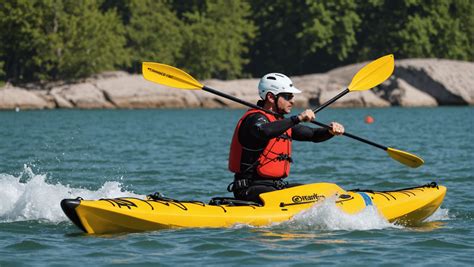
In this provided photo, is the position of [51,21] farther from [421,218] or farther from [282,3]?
[421,218]

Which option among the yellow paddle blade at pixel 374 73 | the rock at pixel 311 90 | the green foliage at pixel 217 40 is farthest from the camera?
the green foliage at pixel 217 40

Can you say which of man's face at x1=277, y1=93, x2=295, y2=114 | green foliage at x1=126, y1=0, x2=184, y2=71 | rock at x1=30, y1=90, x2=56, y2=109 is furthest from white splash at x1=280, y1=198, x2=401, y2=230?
green foliage at x1=126, y1=0, x2=184, y2=71

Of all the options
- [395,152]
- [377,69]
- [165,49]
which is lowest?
[395,152]

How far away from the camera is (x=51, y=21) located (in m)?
41.3

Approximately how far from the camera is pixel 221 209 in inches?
333

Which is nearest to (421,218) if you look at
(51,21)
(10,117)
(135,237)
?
(135,237)

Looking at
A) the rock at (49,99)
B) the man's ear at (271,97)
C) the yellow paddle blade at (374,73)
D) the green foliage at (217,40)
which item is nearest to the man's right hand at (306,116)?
the man's ear at (271,97)

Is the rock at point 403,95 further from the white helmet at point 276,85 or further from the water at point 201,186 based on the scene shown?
the white helmet at point 276,85

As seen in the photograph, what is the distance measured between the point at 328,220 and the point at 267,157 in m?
0.75

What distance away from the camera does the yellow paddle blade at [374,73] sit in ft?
34.9

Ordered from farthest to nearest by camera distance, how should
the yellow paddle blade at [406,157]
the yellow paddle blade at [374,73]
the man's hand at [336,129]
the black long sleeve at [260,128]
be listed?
the yellow paddle blade at [374,73], the yellow paddle blade at [406,157], the man's hand at [336,129], the black long sleeve at [260,128]

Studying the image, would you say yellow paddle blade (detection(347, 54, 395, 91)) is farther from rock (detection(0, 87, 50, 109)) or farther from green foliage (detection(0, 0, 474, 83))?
green foliage (detection(0, 0, 474, 83))

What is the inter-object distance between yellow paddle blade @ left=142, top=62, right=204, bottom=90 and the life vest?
1511mm

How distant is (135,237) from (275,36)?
43.1 m
